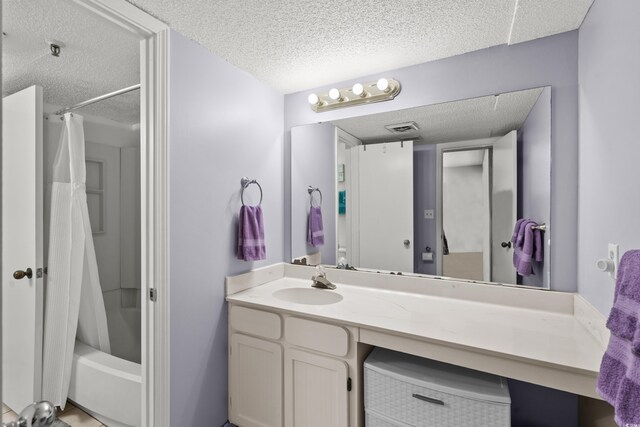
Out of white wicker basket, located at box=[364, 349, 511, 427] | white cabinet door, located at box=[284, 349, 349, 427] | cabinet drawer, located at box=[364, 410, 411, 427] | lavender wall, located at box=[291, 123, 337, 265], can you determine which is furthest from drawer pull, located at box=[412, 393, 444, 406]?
lavender wall, located at box=[291, 123, 337, 265]

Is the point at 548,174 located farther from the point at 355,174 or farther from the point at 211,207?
the point at 211,207

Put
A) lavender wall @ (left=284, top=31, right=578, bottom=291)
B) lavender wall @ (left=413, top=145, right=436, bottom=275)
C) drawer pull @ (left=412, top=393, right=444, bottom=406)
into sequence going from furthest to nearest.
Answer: lavender wall @ (left=413, top=145, right=436, bottom=275) → lavender wall @ (left=284, top=31, right=578, bottom=291) → drawer pull @ (left=412, top=393, right=444, bottom=406)

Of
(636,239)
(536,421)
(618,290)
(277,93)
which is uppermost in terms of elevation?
(277,93)

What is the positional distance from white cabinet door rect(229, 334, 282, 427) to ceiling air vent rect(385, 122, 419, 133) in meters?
1.41

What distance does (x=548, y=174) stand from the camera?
161 cm

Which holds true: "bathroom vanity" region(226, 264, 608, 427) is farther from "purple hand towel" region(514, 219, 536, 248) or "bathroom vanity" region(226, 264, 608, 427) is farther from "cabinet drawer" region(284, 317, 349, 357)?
"purple hand towel" region(514, 219, 536, 248)

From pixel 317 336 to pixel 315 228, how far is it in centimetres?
90

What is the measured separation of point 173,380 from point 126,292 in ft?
5.74

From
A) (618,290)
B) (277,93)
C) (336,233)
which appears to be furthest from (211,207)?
(618,290)

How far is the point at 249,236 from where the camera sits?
1.93 metres

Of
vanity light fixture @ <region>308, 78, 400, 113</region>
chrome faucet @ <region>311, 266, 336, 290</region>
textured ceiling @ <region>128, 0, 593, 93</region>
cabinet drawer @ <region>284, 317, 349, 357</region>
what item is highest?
textured ceiling @ <region>128, 0, 593, 93</region>

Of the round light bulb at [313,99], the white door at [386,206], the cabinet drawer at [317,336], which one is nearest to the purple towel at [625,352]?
the cabinet drawer at [317,336]

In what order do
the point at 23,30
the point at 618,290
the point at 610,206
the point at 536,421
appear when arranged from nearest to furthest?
the point at 618,290 < the point at 610,206 < the point at 23,30 < the point at 536,421

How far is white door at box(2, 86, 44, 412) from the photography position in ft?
A: 6.42
